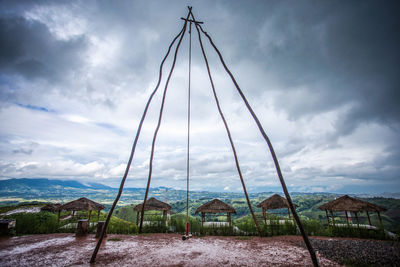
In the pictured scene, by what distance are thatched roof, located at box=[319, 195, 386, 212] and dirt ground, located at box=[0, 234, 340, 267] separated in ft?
33.5

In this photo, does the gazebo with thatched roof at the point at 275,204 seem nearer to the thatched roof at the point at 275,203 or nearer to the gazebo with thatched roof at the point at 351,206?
the thatched roof at the point at 275,203

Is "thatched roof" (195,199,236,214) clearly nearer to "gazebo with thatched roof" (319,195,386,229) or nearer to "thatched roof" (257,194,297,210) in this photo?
"thatched roof" (257,194,297,210)

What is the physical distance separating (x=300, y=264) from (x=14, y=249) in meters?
11.8

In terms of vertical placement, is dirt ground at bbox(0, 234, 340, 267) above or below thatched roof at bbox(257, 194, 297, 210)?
below

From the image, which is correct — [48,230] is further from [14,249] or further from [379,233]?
[379,233]

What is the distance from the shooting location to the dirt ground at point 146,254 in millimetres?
6215

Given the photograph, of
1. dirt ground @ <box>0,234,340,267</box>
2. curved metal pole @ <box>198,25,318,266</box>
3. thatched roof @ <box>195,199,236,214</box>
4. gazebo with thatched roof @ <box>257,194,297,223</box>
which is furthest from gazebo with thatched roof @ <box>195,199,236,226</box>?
curved metal pole @ <box>198,25,318,266</box>

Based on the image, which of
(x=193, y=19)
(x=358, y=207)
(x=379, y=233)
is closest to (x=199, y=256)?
(x=193, y=19)

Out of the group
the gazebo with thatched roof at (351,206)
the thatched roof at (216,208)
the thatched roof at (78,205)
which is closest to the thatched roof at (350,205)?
the gazebo with thatched roof at (351,206)

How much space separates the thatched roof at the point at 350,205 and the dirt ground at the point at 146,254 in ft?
33.5

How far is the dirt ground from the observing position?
6.21m

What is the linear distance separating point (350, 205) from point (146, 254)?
17.7 metres

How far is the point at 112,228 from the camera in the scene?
11914mm

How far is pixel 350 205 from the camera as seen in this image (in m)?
15.6
